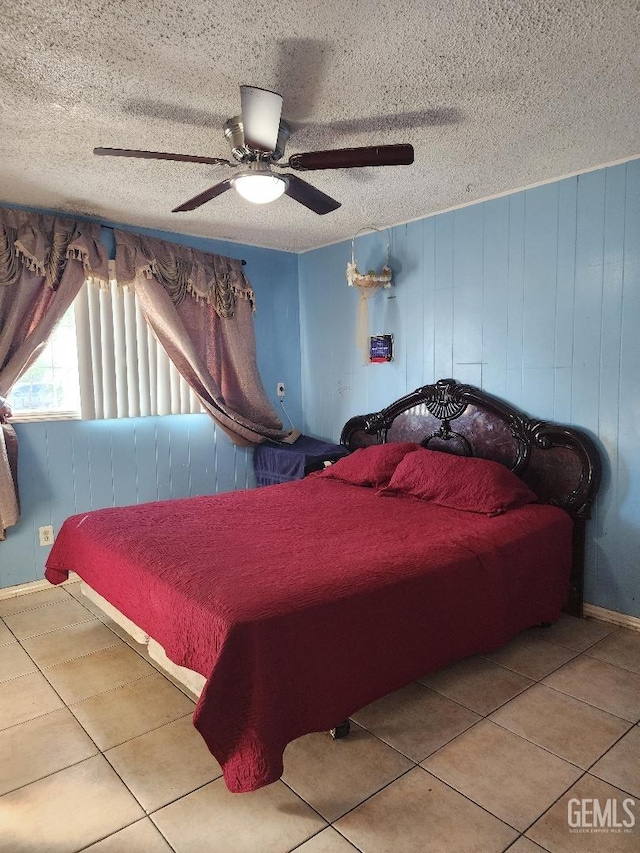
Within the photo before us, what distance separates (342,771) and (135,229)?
11.5 feet

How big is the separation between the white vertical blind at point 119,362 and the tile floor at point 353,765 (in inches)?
68.1

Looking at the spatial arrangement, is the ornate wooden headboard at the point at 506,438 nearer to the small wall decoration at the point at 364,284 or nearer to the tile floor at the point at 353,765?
the small wall decoration at the point at 364,284

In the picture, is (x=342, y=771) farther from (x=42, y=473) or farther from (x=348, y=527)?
(x=42, y=473)

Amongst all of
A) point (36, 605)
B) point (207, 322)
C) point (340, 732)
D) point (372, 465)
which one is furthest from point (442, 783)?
point (207, 322)

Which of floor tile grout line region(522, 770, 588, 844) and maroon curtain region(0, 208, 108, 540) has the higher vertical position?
maroon curtain region(0, 208, 108, 540)

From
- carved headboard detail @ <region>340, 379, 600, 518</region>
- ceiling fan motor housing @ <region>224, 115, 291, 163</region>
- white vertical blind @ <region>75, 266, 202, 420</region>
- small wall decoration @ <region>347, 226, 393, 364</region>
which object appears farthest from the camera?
small wall decoration @ <region>347, 226, 393, 364</region>

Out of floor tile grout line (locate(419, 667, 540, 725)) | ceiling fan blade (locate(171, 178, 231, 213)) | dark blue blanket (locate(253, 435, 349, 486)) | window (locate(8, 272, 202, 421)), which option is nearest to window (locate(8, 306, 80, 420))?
window (locate(8, 272, 202, 421))

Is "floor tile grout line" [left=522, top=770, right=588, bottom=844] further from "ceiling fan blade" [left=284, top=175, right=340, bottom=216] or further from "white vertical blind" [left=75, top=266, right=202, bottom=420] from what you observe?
"white vertical blind" [left=75, top=266, right=202, bottom=420]

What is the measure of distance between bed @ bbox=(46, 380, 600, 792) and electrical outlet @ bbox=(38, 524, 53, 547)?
629 mm

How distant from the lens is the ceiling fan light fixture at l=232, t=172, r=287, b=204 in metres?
2.16

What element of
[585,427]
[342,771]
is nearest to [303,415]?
[585,427]

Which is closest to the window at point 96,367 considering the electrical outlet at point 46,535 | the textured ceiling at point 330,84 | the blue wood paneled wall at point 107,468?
the blue wood paneled wall at point 107,468

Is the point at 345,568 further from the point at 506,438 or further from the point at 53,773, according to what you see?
the point at 506,438

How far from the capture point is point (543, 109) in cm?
222
